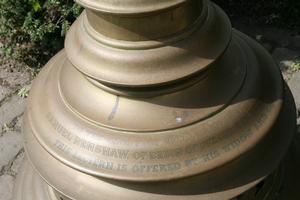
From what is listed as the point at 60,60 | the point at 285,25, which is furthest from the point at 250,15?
the point at 60,60

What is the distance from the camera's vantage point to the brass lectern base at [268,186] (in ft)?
5.92

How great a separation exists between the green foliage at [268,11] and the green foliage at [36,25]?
1.40 meters

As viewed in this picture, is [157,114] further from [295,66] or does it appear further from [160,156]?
[295,66]

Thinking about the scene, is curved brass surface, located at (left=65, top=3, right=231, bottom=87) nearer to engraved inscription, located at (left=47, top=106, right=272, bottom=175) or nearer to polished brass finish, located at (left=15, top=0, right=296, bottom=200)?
polished brass finish, located at (left=15, top=0, right=296, bottom=200)

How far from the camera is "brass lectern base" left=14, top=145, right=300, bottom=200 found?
1804 millimetres

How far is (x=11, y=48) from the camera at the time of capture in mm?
3674

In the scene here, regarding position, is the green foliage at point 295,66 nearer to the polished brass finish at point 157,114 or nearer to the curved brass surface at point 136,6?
the polished brass finish at point 157,114

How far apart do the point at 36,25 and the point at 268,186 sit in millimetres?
2313

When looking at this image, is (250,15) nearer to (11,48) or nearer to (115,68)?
(11,48)

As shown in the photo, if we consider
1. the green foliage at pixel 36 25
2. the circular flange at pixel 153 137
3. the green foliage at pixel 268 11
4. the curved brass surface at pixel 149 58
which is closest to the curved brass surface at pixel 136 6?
the curved brass surface at pixel 149 58

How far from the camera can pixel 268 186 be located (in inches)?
71.3

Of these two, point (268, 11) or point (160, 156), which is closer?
point (160, 156)

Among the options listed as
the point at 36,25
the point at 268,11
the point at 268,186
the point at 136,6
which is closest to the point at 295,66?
the point at 268,11

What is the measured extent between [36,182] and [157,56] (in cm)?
99
